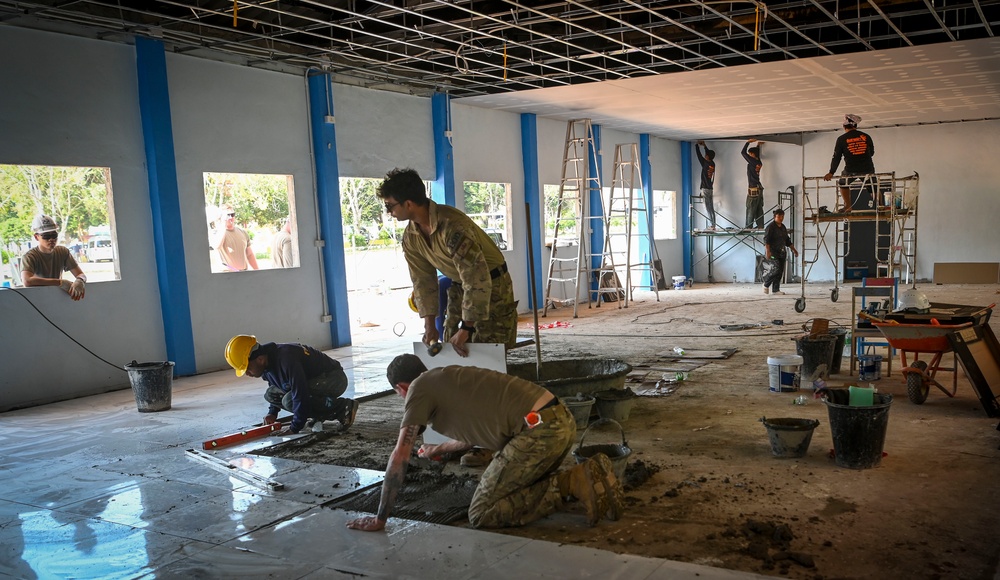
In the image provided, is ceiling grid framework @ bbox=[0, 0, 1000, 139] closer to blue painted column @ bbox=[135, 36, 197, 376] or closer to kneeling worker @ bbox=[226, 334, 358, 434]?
blue painted column @ bbox=[135, 36, 197, 376]

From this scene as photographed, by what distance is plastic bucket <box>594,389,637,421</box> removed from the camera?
5.96 meters

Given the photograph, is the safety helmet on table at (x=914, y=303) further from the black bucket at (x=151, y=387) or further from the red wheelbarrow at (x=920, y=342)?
the black bucket at (x=151, y=387)

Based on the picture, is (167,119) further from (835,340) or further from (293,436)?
(835,340)

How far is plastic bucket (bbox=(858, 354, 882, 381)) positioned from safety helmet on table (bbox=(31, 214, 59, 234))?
7.87m

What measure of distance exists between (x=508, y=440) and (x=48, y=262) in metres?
6.02

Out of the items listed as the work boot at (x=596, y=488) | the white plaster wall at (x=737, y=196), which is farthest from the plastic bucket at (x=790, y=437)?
the white plaster wall at (x=737, y=196)

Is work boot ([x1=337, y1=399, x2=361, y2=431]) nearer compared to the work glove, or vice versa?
work boot ([x1=337, y1=399, x2=361, y2=431])

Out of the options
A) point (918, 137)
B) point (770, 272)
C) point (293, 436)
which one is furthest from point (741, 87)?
point (293, 436)

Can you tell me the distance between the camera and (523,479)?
3.95m

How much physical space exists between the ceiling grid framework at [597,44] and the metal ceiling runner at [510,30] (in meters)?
0.02

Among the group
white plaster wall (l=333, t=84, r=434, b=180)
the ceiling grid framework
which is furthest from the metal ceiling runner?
white plaster wall (l=333, t=84, r=434, b=180)

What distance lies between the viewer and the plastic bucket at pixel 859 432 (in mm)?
4566

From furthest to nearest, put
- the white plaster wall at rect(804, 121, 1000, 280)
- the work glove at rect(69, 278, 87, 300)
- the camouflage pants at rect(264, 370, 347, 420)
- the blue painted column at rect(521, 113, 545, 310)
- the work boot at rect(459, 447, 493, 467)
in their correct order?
the white plaster wall at rect(804, 121, 1000, 280) → the blue painted column at rect(521, 113, 545, 310) → the work glove at rect(69, 278, 87, 300) → the camouflage pants at rect(264, 370, 347, 420) → the work boot at rect(459, 447, 493, 467)

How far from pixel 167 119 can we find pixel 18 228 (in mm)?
1879
